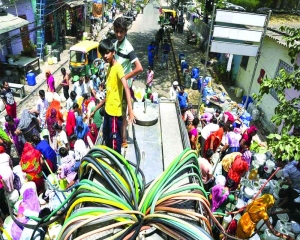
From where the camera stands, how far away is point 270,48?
1123cm

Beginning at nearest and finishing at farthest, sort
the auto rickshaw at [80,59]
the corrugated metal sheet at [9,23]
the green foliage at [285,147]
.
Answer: the green foliage at [285,147] → the corrugated metal sheet at [9,23] → the auto rickshaw at [80,59]

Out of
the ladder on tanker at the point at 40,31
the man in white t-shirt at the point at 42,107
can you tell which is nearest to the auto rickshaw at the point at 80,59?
the ladder on tanker at the point at 40,31

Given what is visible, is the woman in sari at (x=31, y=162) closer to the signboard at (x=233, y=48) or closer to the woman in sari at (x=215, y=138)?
the woman in sari at (x=215, y=138)

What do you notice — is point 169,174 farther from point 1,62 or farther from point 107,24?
point 107,24

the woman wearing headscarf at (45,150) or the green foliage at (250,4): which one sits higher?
the green foliage at (250,4)

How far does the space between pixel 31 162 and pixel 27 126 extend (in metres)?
1.49

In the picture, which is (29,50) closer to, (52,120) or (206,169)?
(52,120)

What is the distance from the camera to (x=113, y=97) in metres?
3.53

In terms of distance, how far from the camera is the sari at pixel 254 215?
4477 mm

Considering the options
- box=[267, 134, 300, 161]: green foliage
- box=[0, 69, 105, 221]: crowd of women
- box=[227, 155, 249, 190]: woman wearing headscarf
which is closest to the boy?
box=[267, 134, 300, 161]: green foliage

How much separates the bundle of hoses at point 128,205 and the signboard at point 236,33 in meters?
6.84

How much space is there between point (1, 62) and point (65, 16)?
335 inches

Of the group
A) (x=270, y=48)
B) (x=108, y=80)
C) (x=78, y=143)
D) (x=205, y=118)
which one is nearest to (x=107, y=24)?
(x=270, y=48)

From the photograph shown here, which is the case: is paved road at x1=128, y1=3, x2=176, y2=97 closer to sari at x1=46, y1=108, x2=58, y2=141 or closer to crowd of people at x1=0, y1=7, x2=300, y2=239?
crowd of people at x1=0, y1=7, x2=300, y2=239
